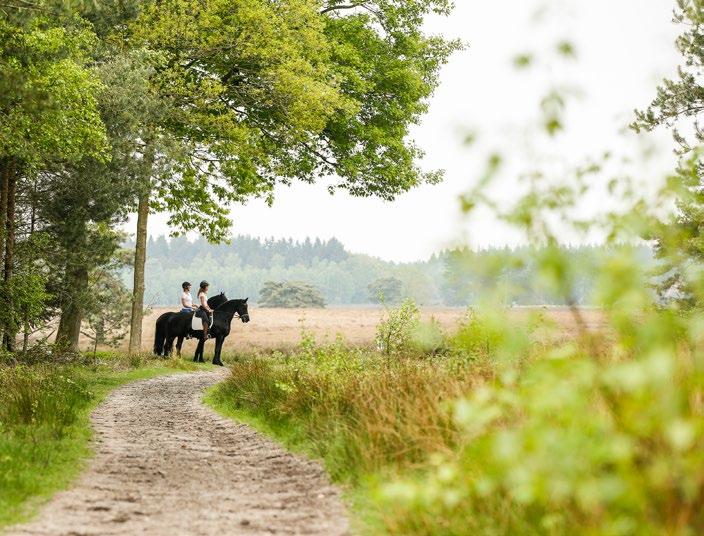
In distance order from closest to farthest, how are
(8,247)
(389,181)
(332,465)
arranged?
(332,465) → (8,247) → (389,181)

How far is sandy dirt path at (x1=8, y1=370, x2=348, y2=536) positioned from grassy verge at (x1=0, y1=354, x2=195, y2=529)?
8.3 inches

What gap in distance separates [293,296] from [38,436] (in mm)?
104492

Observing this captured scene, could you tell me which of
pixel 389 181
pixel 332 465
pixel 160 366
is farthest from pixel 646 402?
pixel 389 181

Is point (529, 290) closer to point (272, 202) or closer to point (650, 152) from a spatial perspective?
point (650, 152)

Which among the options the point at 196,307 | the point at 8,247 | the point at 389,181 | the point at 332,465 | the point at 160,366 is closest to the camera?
the point at 332,465

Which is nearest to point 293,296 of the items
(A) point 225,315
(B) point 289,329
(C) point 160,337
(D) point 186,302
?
(B) point 289,329

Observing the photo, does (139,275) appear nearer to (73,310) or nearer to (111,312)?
(73,310)

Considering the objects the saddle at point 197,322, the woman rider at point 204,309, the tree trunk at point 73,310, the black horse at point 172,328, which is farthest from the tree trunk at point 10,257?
the black horse at point 172,328

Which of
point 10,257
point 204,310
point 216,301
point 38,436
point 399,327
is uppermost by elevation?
point 10,257

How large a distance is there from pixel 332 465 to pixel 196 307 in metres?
19.3

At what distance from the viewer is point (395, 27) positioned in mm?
29344

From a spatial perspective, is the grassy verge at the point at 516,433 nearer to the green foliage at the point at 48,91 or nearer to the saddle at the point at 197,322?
the green foliage at the point at 48,91

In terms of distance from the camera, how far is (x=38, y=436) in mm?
9094

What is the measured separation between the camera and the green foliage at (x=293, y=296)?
370 ft
